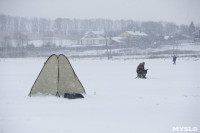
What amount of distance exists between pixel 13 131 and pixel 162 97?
7997 mm

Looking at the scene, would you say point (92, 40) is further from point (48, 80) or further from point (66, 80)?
point (48, 80)

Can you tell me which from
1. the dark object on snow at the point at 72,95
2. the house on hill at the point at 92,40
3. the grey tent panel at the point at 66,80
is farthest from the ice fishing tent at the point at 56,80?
the house on hill at the point at 92,40

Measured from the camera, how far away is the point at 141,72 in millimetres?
23969

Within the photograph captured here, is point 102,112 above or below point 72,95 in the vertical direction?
below

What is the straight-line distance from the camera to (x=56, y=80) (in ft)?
49.1

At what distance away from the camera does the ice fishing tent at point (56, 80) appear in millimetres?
14913

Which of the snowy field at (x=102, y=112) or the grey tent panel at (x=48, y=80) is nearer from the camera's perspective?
the snowy field at (x=102, y=112)

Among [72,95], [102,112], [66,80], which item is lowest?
[102,112]

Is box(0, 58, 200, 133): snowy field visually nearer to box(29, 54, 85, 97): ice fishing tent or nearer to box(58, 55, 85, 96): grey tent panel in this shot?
box(29, 54, 85, 97): ice fishing tent

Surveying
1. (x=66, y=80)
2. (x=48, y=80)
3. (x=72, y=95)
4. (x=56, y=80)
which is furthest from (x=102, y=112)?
(x=48, y=80)

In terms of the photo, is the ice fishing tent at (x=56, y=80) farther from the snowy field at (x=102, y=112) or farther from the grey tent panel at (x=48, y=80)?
the snowy field at (x=102, y=112)

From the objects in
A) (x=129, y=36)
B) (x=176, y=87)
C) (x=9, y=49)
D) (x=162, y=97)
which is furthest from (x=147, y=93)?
(x=129, y=36)

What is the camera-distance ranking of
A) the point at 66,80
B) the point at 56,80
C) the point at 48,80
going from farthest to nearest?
the point at 66,80 < the point at 48,80 < the point at 56,80

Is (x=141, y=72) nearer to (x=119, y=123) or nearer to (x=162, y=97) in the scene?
(x=162, y=97)
